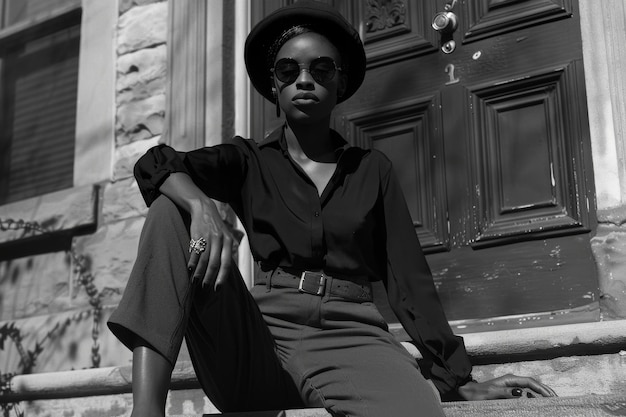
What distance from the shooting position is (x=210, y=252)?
6.95 feet

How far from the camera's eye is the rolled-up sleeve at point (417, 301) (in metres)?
2.47

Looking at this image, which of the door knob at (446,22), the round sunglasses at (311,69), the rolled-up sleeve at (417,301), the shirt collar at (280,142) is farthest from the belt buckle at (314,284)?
the door knob at (446,22)

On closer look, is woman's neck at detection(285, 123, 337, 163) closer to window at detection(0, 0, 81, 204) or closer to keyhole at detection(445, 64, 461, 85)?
keyhole at detection(445, 64, 461, 85)

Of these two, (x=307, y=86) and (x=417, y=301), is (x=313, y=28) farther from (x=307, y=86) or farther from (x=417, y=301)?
(x=417, y=301)

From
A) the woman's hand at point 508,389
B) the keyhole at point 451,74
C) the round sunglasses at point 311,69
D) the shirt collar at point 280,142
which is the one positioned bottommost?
the woman's hand at point 508,389

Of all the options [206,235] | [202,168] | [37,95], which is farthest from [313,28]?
[37,95]

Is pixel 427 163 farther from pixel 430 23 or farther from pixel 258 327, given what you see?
pixel 258 327

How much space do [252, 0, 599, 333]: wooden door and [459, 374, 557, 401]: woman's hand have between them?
98 cm

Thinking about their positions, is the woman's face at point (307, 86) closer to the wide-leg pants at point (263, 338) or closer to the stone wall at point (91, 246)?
the wide-leg pants at point (263, 338)

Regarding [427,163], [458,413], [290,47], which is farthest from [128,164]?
[458,413]

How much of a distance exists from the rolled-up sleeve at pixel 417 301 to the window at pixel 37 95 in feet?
9.22

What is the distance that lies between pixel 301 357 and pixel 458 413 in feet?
1.49

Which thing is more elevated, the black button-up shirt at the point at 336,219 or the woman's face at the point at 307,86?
the woman's face at the point at 307,86

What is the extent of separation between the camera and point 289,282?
250 centimetres
